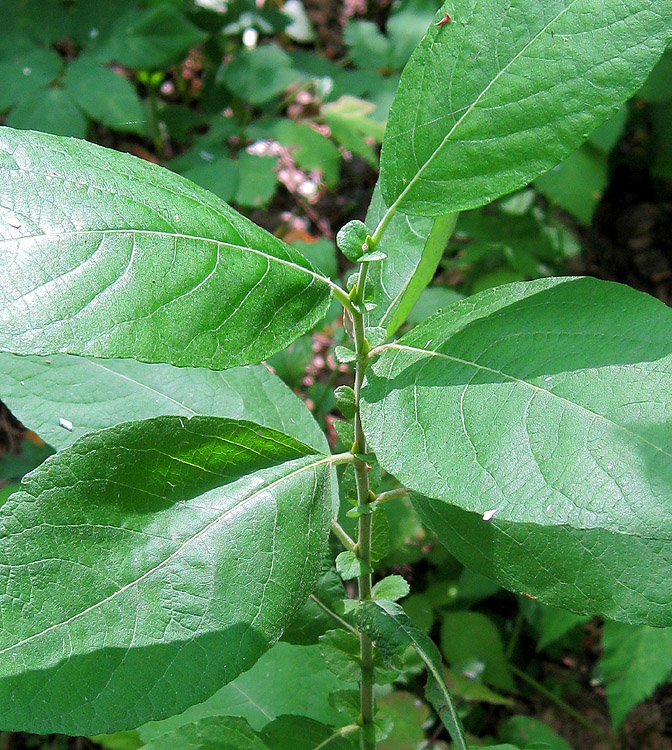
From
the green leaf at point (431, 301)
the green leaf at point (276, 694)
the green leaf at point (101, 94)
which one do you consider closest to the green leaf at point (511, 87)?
the green leaf at point (276, 694)

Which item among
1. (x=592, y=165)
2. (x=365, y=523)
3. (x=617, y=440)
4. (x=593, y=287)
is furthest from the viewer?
(x=592, y=165)

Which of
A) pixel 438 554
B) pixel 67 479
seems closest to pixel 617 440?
pixel 67 479

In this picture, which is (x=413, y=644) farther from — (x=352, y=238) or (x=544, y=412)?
(x=352, y=238)

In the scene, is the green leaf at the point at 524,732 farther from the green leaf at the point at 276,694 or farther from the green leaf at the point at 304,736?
the green leaf at the point at 304,736

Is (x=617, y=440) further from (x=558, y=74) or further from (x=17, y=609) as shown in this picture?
(x=17, y=609)

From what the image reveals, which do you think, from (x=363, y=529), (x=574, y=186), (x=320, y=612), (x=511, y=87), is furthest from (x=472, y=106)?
(x=574, y=186)

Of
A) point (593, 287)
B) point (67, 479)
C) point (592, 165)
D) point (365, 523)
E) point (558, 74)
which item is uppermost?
point (558, 74)
